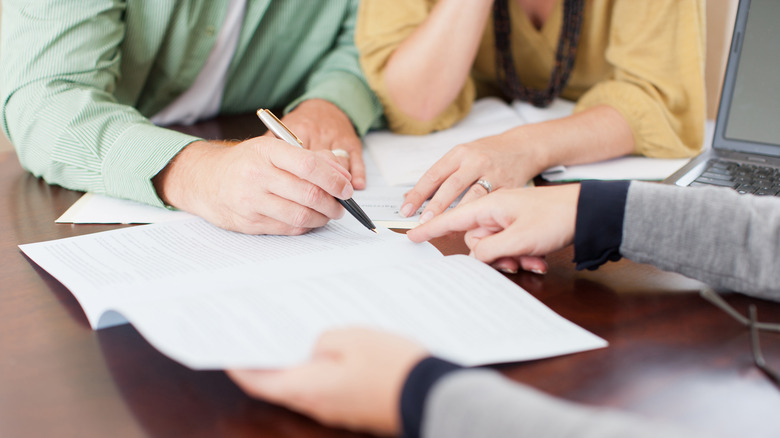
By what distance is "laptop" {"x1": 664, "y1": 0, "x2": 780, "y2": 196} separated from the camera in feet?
3.08

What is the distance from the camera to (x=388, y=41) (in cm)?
127

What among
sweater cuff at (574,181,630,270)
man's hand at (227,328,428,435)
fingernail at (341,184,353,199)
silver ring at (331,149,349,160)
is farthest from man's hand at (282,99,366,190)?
man's hand at (227,328,428,435)

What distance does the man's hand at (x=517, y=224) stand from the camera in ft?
2.26

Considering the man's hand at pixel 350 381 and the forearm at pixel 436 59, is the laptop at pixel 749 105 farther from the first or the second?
the man's hand at pixel 350 381

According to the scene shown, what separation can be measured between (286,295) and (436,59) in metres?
0.79

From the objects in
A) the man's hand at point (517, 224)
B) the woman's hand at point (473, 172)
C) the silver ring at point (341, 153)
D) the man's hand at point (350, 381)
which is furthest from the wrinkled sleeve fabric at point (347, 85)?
the man's hand at point (350, 381)

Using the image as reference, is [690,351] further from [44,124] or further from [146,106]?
[146,106]

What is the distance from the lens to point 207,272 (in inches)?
26.8

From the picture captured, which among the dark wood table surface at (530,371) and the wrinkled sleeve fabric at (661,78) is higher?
the wrinkled sleeve fabric at (661,78)

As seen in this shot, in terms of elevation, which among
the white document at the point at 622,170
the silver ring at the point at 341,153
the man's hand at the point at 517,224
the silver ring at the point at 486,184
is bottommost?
the white document at the point at 622,170

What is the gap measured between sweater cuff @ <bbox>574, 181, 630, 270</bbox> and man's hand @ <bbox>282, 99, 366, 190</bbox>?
41cm

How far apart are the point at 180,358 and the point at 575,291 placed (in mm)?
411

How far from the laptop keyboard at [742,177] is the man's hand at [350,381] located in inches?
24.6

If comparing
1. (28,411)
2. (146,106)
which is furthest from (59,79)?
(28,411)
